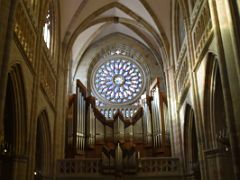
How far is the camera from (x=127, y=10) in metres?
20.1

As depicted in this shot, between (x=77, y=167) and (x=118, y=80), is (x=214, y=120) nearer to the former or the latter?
(x=77, y=167)

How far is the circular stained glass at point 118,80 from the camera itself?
2305cm

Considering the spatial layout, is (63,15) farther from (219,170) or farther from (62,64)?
(219,170)

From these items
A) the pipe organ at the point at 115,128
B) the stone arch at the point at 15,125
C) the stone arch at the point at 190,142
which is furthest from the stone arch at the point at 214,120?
the pipe organ at the point at 115,128

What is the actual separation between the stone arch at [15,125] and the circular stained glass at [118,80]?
38.2ft

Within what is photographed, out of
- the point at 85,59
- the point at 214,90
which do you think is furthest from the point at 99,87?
the point at 214,90

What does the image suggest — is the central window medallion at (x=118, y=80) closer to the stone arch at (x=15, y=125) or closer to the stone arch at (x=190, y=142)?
the stone arch at (x=190, y=142)

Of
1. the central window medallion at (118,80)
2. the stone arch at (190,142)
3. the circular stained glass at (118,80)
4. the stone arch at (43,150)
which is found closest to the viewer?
the stone arch at (43,150)

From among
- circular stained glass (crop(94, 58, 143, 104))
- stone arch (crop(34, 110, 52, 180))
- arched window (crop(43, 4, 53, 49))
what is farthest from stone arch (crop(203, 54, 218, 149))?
circular stained glass (crop(94, 58, 143, 104))

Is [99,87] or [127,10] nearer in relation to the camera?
[127,10]

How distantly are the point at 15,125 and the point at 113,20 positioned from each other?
11633mm

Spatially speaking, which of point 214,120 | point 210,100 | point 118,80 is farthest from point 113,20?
point 214,120

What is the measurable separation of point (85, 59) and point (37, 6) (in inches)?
408

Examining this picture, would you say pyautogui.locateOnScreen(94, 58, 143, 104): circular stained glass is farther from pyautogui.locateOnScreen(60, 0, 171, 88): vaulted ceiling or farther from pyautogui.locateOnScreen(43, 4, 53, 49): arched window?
pyautogui.locateOnScreen(43, 4, 53, 49): arched window
